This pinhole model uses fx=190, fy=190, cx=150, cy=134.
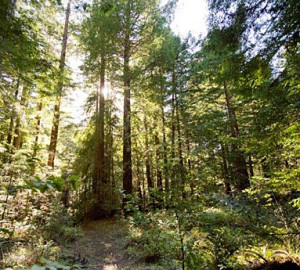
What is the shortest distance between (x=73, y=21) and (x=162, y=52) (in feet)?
17.9

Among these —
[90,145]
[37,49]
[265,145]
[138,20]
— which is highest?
[138,20]

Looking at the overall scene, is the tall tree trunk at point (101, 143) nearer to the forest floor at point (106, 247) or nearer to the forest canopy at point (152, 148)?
the forest canopy at point (152, 148)

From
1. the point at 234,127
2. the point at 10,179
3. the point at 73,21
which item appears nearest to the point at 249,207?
the point at 234,127

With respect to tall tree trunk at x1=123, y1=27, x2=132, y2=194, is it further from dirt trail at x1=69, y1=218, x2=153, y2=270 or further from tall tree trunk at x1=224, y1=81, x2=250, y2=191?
tall tree trunk at x1=224, y1=81, x2=250, y2=191

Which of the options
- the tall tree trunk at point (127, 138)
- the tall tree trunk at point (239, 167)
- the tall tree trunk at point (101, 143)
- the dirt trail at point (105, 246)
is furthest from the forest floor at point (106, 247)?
the tall tree trunk at point (239, 167)

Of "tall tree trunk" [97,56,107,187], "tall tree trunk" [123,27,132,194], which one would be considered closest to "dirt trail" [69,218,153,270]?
"tall tree trunk" [123,27,132,194]

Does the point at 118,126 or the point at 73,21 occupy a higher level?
the point at 73,21

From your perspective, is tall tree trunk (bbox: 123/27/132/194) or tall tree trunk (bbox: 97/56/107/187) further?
tall tree trunk (bbox: 97/56/107/187)

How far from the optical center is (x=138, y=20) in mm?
9891

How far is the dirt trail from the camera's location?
4430mm

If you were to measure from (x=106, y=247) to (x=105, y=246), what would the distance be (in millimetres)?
110

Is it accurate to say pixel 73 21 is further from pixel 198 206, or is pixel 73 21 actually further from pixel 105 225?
pixel 198 206

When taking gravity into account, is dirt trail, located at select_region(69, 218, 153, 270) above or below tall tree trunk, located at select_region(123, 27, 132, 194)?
below

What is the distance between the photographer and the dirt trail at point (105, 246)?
4.43 meters
